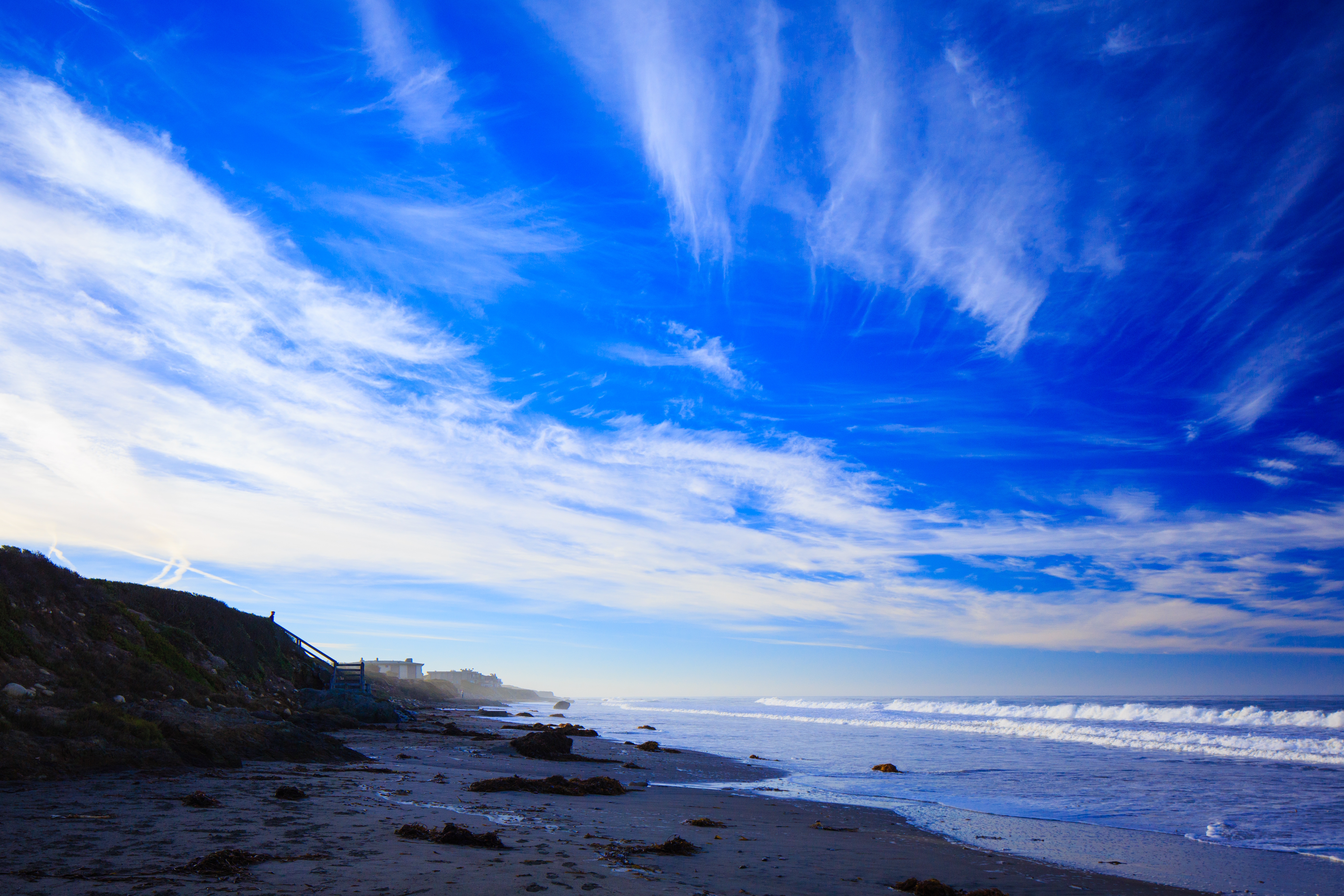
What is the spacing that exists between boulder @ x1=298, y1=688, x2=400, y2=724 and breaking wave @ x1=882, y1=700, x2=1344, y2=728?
50770 mm

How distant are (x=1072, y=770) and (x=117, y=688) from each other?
28.6 meters

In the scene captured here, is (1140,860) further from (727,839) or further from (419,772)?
(419,772)

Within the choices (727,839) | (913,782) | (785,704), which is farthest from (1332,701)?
(727,839)

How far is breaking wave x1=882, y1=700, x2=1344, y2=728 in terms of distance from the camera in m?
47.2

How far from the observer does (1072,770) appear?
22594 mm

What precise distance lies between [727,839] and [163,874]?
7.66 metres

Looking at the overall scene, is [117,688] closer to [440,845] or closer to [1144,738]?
[440,845]

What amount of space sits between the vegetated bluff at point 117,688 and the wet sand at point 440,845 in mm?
936

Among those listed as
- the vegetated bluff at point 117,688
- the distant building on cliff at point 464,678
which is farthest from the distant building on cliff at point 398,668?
the vegetated bluff at point 117,688

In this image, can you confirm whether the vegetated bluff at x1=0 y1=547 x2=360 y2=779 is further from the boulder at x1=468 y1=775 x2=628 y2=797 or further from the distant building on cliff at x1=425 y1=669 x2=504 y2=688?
the distant building on cliff at x1=425 y1=669 x2=504 y2=688

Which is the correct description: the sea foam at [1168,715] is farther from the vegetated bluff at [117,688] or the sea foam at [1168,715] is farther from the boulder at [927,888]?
the vegetated bluff at [117,688]

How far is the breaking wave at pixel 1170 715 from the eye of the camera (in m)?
47.2

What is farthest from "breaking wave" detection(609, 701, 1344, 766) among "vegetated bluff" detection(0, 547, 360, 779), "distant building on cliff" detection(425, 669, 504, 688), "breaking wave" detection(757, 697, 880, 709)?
"distant building on cliff" detection(425, 669, 504, 688)

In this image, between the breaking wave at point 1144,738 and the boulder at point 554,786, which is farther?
the breaking wave at point 1144,738
